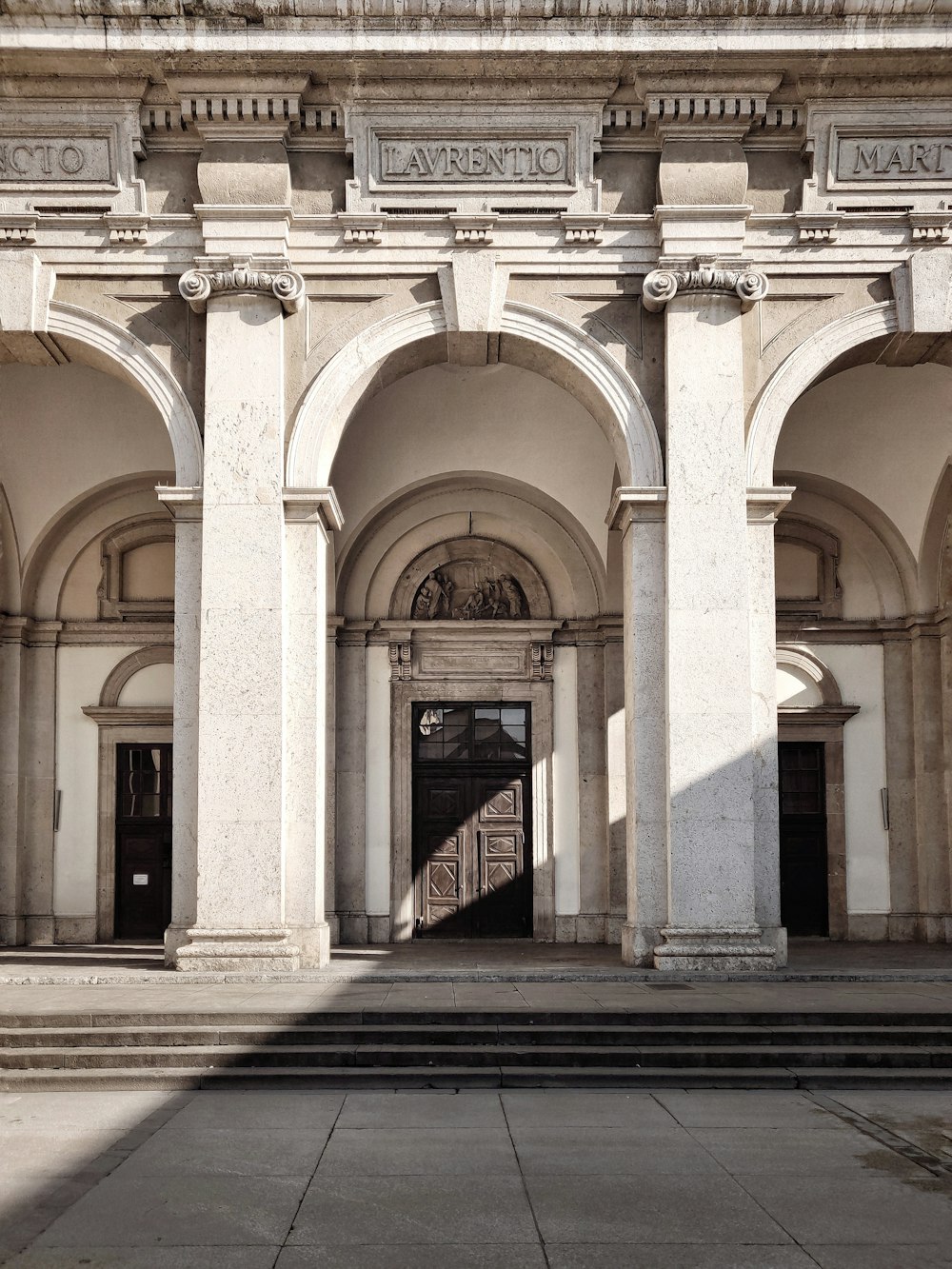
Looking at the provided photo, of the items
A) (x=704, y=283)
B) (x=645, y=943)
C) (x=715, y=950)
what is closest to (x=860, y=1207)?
(x=715, y=950)

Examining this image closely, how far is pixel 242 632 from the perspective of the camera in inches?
491

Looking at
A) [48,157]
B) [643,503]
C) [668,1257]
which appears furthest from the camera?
[48,157]

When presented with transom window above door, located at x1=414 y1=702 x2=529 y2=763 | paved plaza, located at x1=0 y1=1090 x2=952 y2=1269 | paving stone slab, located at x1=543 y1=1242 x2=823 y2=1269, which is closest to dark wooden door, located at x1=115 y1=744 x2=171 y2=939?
transom window above door, located at x1=414 y1=702 x2=529 y2=763

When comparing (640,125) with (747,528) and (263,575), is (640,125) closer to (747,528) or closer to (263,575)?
(747,528)

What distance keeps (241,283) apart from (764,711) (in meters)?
6.57

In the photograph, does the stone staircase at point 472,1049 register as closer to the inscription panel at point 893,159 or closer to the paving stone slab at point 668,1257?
the paving stone slab at point 668,1257

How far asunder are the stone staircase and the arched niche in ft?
28.1

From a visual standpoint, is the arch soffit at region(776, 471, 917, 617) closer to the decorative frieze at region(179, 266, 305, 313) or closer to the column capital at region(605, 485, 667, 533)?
the column capital at region(605, 485, 667, 533)

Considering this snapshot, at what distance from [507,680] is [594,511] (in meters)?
2.55

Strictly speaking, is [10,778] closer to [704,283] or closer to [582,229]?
[582,229]

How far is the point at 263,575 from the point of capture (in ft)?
41.2

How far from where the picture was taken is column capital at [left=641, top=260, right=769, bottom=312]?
1275 cm

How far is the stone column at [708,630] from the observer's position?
40.2ft

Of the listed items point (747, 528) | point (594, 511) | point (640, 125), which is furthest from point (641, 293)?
point (594, 511)
